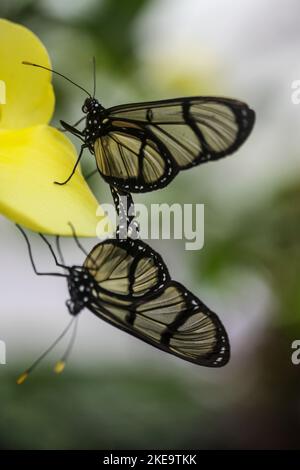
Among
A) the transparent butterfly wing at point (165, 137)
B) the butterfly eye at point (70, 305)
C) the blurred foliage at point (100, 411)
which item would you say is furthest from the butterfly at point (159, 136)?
the blurred foliage at point (100, 411)

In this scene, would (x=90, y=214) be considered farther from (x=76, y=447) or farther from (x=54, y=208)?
(x=76, y=447)

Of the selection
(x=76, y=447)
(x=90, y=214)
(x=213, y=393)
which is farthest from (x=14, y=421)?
(x=90, y=214)

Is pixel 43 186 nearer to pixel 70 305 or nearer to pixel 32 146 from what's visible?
pixel 32 146

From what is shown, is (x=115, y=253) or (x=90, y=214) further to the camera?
(x=115, y=253)

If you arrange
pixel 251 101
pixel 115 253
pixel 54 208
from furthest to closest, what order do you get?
pixel 251 101 → pixel 115 253 → pixel 54 208

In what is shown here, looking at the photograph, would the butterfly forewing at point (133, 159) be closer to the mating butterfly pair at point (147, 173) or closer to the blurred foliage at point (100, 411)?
the mating butterfly pair at point (147, 173)

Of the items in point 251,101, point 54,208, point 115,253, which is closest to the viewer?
point 54,208
